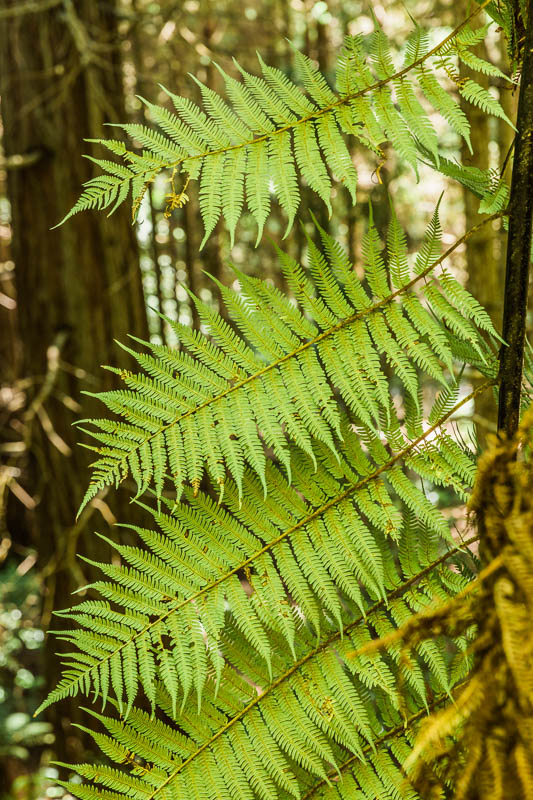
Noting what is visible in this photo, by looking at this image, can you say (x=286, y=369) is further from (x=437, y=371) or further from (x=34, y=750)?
(x=34, y=750)

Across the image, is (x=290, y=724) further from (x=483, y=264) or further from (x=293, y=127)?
(x=483, y=264)

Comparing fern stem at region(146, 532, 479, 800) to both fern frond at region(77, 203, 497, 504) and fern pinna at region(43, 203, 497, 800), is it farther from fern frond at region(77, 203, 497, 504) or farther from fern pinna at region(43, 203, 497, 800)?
fern frond at region(77, 203, 497, 504)

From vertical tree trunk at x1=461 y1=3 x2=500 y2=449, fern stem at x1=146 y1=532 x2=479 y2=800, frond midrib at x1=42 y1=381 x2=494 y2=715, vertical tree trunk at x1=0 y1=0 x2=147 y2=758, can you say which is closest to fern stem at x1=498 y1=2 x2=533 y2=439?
frond midrib at x1=42 y1=381 x2=494 y2=715

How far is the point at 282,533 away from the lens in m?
0.80

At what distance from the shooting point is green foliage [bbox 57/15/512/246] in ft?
2.39

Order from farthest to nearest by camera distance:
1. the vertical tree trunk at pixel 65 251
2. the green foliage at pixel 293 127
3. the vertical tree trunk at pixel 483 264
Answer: the vertical tree trunk at pixel 65 251
the vertical tree trunk at pixel 483 264
the green foliage at pixel 293 127

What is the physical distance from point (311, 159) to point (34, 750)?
5.14 metres

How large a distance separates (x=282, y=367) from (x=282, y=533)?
215 millimetres

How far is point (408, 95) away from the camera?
0.74m

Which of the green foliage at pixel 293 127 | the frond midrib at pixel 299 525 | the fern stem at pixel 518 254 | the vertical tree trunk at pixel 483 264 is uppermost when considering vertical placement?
the vertical tree trunk at pixel 483 264

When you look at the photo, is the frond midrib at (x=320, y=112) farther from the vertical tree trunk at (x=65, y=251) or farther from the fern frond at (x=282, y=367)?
the vertical tree trunk at (x=65, y=251)

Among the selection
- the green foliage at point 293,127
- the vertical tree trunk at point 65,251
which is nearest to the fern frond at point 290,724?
the green foliage at point 293,127

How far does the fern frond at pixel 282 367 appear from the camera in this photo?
0.77m

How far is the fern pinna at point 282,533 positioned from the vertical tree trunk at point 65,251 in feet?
6.75
